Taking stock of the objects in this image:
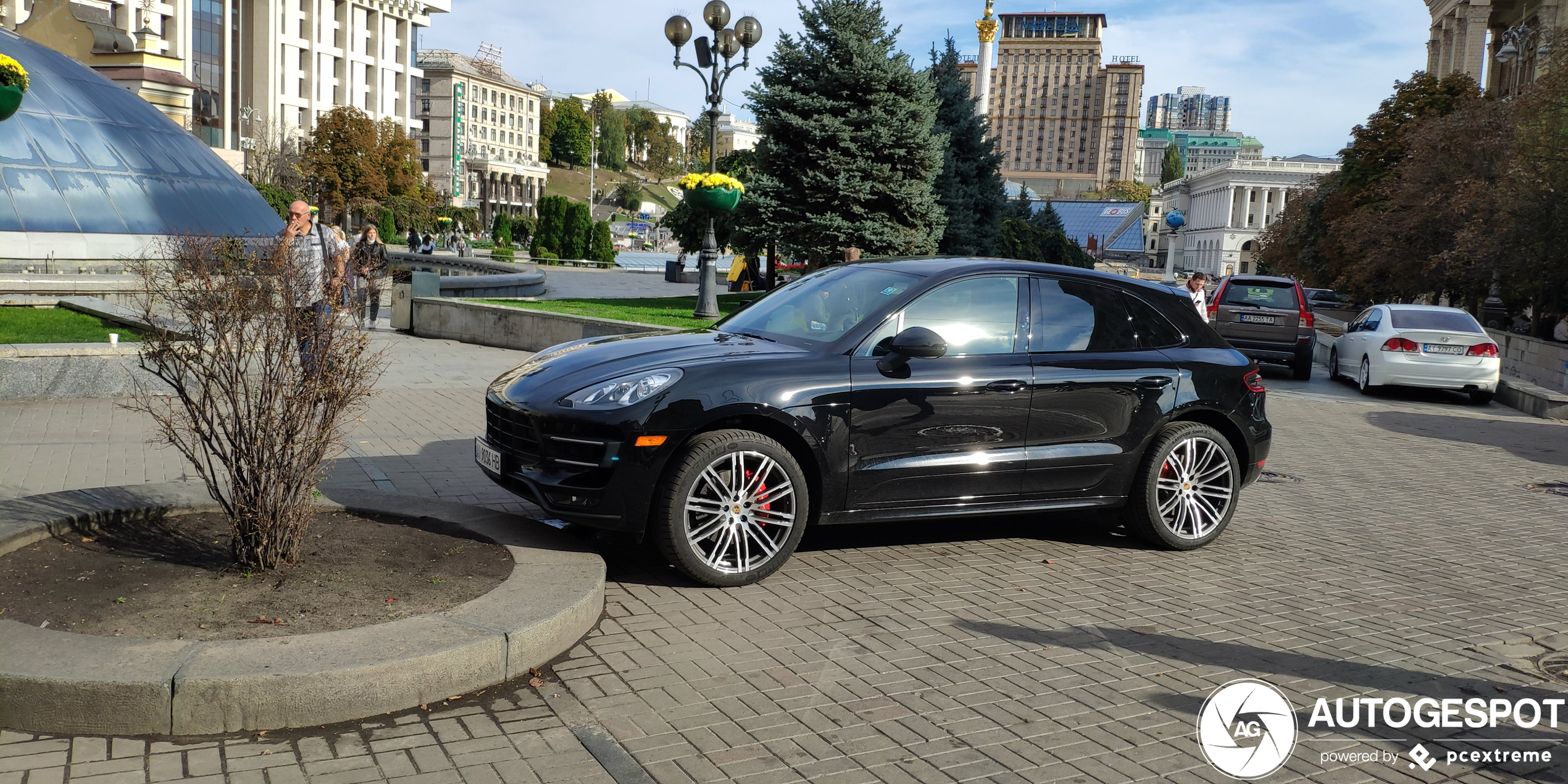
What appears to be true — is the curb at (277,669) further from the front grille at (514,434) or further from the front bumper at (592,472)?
the front grille at (514,434)

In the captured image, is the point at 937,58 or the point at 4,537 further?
the point at 937,58

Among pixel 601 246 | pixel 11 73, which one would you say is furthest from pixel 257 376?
pixel 601 246

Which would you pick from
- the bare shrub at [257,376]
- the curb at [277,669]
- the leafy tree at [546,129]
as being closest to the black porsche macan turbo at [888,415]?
the curb at [277,669]

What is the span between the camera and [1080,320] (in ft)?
22.2

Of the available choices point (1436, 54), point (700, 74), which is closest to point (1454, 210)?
point (700, 74)

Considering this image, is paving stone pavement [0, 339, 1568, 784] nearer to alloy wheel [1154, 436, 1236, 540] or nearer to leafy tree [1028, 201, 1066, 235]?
alloy wheel [1154, 436, 1236, 540]

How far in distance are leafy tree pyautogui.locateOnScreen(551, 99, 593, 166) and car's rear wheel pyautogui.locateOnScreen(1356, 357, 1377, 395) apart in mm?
163604

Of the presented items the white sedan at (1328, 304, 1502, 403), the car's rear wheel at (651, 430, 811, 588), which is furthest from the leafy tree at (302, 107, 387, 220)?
the car's rear wheel at (651, 430, 811, 588)

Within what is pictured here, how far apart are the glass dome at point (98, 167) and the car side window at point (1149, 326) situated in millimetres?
20170

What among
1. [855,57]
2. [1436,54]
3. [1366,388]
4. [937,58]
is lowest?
[1366,388]

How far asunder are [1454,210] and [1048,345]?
94.9ft

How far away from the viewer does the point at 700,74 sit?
22.0 m

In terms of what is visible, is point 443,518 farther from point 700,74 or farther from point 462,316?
point 700,74

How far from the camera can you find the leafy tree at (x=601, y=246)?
55812mm
